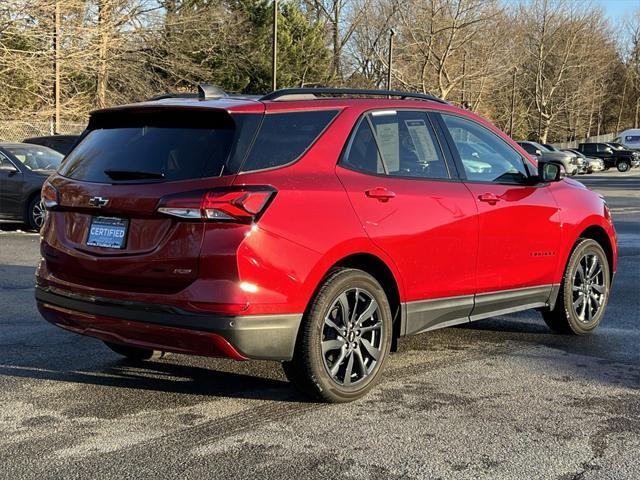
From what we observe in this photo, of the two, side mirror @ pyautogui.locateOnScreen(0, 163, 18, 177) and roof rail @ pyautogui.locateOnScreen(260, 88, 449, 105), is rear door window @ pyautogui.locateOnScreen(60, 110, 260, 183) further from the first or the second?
side mirror @ pyautogui.locateOnScreen(0, 163, 18, 177)

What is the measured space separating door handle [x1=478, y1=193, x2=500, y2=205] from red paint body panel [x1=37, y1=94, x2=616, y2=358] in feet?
0.08

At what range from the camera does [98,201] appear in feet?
13.7

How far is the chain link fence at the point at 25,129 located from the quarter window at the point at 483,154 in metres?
24.9

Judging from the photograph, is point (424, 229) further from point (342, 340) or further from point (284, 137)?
point (284, 137)

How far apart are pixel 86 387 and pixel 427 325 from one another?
7.24ft

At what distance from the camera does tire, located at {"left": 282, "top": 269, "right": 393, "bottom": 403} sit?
4.17m

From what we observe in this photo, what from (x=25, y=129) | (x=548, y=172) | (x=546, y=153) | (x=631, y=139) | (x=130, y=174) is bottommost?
(x=130, y=174)

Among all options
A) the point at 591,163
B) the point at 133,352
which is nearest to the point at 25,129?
the point at 133,352

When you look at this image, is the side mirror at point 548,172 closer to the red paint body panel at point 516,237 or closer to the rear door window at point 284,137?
the red paint body panel at point 516,237

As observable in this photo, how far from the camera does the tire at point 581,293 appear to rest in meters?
6.06

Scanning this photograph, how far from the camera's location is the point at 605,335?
624 cm

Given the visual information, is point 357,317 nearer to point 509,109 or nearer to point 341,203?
point 341,203

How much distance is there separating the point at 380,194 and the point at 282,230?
2.68 ft

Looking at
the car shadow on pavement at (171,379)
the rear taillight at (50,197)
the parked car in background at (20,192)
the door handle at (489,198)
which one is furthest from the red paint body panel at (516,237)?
the parked car in background at (20,192)
